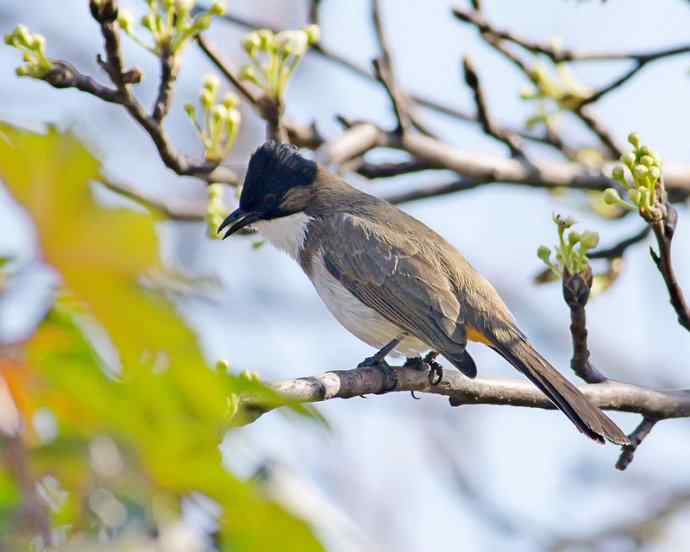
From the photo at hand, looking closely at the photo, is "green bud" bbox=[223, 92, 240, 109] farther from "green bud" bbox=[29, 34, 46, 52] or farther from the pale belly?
the pale belly

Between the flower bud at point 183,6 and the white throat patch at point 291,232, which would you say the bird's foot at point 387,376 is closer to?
the white throat patch at point 291,232

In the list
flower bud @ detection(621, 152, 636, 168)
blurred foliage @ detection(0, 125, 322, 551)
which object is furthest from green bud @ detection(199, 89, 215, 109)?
blurred foliage @ detection(0, 125, 322, 551)

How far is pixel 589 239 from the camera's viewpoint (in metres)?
3.34

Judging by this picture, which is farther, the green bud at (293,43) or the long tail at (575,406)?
the green bud at (293,43)

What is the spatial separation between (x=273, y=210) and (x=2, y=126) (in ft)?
13.2

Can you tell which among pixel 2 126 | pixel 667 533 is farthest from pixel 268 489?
pixel 667 533

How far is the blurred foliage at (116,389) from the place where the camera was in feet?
3.97

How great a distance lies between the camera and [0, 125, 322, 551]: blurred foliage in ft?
3.97

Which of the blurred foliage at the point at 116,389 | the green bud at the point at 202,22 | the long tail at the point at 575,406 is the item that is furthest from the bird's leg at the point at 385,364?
the blurred foliage at the point at 116,389

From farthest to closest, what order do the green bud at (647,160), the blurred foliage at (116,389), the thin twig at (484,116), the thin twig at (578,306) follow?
the thin twig at (484,116) < the thin twig at (578,306) < the green bud at (647,160) < the blurred foliage at (116,389)

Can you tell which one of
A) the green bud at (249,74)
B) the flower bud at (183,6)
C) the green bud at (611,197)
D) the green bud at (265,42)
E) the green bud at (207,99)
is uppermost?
the flower bud at (183,6)

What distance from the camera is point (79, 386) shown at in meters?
1.26

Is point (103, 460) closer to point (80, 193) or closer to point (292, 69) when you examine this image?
point (80, 193)

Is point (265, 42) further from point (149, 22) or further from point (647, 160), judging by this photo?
point (647, 160)
